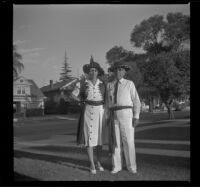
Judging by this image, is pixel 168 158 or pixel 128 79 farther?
pixel 168 158

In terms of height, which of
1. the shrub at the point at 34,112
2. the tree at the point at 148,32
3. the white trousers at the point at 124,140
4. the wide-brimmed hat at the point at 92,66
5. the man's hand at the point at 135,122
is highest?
the tree at the point at 148,32

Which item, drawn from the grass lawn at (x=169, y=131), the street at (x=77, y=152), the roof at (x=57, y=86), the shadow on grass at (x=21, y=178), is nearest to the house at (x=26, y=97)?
the roof at (x=57, y=86)

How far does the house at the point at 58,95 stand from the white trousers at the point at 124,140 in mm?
979

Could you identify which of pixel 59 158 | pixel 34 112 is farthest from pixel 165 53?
pixel 59 158

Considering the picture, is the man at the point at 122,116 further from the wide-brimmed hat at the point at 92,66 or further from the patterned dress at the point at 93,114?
the wide-brimmed hat at the point at 92,66

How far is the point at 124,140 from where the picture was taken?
717 cm

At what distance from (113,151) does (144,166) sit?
679 millimetres

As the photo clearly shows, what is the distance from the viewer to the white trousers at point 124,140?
7125 mm

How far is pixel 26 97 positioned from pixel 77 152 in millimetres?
1634

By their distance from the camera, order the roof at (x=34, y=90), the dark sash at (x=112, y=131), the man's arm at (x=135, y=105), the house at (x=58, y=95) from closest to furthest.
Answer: the man's arm at (x=135, y=105)
the dark sash at (x=112, y=131)
the house at (x=58, y=95)
the roof at (x=34, y=90)

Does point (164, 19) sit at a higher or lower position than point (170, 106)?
higher
